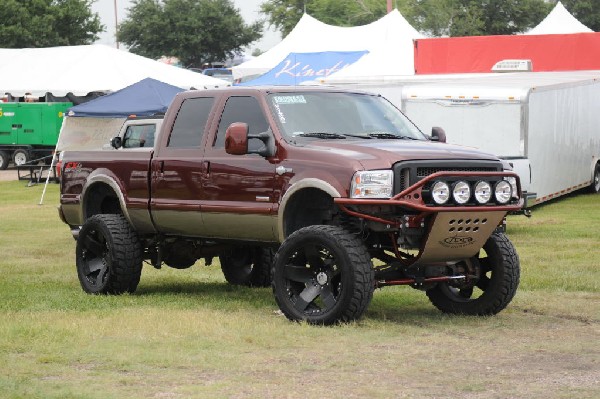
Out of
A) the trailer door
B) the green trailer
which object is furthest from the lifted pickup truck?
the green trailer

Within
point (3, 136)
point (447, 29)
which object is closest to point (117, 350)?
point (3, 136)

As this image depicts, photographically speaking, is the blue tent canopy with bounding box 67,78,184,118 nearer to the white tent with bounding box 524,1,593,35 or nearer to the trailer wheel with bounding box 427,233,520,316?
the trailer wheel with bounding box 427,233,520,316

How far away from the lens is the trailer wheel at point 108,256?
12.6m

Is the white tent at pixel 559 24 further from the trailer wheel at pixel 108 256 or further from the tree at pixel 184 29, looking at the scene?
the tree at pixel 184 29

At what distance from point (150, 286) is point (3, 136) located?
1087 inches

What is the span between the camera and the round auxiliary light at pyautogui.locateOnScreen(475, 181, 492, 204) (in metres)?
10.5

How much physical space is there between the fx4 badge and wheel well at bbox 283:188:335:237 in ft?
3.61

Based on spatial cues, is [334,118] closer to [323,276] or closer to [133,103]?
[323,276]

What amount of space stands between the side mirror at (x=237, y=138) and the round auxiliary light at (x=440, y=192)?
69.7 inches

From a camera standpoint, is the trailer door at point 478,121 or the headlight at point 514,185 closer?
the headlight at point 514,185

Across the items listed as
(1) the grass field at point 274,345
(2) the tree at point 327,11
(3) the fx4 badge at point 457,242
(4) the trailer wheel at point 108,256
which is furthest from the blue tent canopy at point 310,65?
(2) the tree at point 327,11

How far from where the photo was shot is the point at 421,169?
10.5 meters

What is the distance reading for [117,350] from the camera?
31.2 feet

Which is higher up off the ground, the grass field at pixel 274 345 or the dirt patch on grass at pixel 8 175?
the grass field at pixel 274 345
